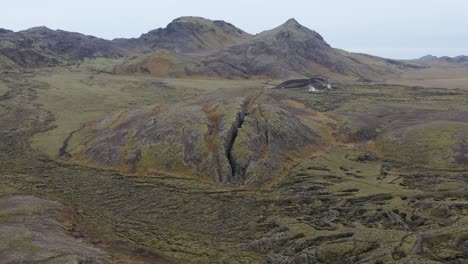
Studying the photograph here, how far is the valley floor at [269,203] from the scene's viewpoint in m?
34.8

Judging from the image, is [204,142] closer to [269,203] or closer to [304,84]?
[269,203]

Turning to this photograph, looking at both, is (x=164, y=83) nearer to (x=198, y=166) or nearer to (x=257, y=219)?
(x=198, y=166)

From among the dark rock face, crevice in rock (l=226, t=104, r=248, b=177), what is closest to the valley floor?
crevice in rock (l=226, t=104, r=248, b=177)

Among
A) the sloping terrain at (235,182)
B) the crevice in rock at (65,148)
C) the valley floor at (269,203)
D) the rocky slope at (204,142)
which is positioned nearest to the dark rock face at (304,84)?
the sloping terrain at (235,182)

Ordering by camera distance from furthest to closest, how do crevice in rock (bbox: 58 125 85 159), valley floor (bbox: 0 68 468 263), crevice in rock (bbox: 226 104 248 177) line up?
1. crevice in rock (bbox: 58 125 85 159)
2. crevice in rock (bbox: 226 104 248 177)
3. valley floor (bbox: 0 68 468 263)

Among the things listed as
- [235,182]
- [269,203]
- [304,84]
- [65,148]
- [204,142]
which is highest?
[304,84]

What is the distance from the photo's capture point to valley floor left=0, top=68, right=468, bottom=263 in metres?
34.8

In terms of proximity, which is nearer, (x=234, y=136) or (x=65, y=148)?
(x=234, y=136)

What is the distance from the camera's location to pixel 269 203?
157 feet

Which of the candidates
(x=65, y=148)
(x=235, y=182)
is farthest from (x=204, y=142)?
(x=65, y=148)

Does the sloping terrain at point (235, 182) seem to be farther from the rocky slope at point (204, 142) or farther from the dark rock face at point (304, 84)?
the dark rock face at point (304, 84)

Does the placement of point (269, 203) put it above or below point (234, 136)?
below

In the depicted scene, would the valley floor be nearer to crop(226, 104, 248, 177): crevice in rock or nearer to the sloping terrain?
the sloping terrain

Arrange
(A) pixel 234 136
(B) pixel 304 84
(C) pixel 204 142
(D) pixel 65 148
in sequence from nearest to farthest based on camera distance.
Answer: (C) pixel 204 142
(A) pixel 234 136
(D) pixel 65 148
(B) pixel 304 84
